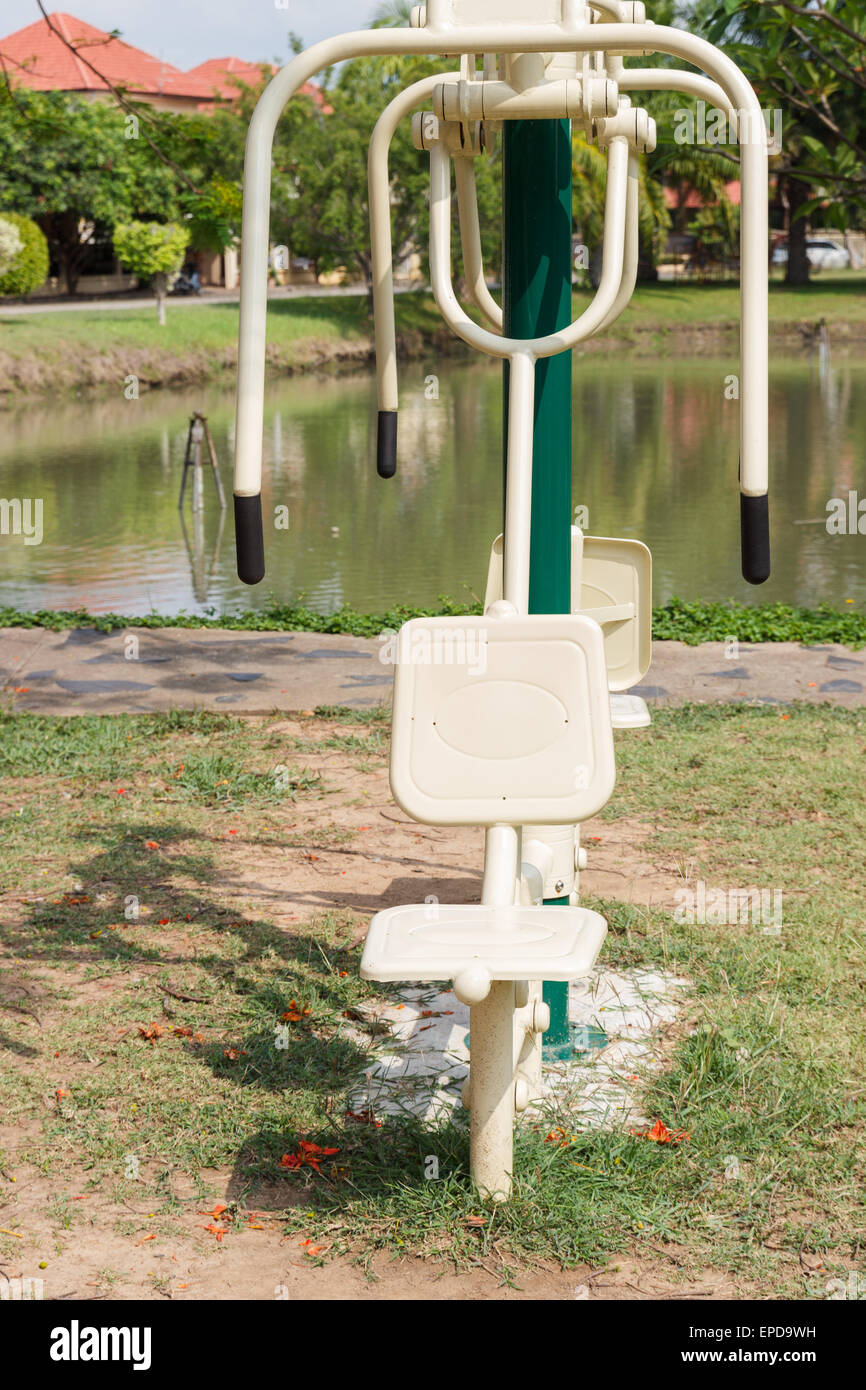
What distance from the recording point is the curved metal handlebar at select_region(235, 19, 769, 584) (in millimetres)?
2594

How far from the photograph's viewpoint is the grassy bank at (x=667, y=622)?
8.02 metres

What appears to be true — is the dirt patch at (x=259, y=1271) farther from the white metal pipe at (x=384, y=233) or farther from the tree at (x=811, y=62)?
the tree at (x=811, y=62)

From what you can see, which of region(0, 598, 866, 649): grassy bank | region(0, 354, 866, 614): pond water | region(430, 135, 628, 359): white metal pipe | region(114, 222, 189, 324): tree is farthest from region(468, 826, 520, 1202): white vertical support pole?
region(114, 222, 189, 324): tree

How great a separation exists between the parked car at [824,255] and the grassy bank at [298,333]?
28.7 feet

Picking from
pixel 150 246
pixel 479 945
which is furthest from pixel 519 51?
pixel 150 246

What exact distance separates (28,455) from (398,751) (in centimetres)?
1725

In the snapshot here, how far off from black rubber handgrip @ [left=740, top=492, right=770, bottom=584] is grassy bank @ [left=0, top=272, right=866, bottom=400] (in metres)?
24.5

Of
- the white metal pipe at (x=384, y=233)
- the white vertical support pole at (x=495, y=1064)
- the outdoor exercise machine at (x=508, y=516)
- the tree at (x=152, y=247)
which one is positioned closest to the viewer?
the outdoor exercise machine at (x=508, y=516)

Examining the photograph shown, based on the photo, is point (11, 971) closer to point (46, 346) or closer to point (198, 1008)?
point (198, 1008)

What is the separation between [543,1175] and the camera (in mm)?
3004

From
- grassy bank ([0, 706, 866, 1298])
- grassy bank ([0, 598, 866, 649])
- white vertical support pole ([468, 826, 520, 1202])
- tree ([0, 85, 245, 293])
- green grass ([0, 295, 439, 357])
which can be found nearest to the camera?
white vertical support pole ([468, 826, 520, 1202])

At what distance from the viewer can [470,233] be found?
331 cm

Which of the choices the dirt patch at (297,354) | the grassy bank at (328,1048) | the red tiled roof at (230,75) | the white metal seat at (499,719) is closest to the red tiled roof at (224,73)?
the red tiled roof at (230,75)

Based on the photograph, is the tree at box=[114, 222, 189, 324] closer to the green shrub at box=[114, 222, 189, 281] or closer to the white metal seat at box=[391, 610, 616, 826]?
the green shrub at box=[114, 222, 189, 281]
